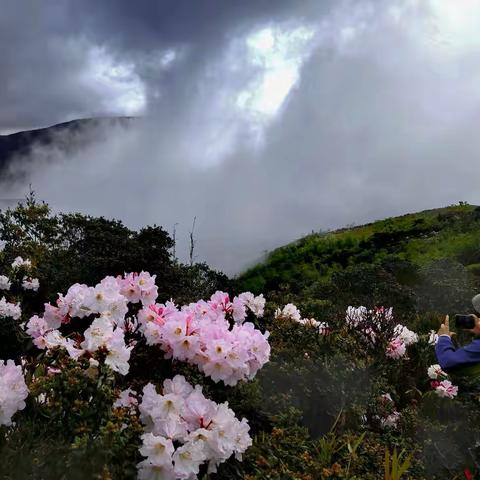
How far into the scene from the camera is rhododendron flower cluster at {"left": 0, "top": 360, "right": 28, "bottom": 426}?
102 inches

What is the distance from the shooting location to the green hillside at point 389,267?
11.6 meters

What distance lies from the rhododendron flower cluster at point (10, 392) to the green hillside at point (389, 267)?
7025 mm

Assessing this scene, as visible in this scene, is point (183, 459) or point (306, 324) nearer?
point (183, 459)

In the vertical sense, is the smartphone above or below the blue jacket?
above

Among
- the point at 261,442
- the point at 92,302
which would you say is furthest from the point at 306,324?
the point at 92,302

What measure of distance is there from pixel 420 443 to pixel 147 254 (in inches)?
372

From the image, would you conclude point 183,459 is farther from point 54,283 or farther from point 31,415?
point 54,283

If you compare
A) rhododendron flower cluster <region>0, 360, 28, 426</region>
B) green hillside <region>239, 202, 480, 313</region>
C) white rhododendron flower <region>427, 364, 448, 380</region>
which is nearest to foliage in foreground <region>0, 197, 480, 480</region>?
rhododendron flower cluster <region>0, 360, 28, 426</region>

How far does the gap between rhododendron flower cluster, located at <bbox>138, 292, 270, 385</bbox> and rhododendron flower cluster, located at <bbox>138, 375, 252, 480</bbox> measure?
0.65ft

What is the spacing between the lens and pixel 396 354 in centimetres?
608

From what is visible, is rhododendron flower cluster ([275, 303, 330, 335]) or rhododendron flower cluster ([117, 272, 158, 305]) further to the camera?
rhododendron flower cluster ([275, 303, 330, 335])

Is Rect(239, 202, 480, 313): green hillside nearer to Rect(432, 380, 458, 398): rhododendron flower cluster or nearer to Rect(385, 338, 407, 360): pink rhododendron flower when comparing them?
Rect(385, 338, 407, 360): pink rhododendron flower

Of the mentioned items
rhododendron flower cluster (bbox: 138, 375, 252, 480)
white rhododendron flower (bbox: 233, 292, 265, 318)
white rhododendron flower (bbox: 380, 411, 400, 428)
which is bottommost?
white rhododendron flower (bbox: 380, 411, 400, 428)

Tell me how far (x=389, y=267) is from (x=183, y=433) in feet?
42.0
